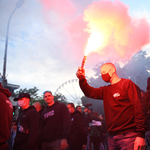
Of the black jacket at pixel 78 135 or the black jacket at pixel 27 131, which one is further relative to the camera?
the black jacket at pixel 78 135

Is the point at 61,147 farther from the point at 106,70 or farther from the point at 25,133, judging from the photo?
the point at 106,70

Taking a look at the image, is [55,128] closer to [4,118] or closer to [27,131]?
[27,131]

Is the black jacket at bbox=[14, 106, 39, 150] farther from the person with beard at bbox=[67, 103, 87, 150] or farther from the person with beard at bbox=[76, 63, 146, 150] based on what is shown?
the person with beard at bbox=[67, 103, 87, 150]

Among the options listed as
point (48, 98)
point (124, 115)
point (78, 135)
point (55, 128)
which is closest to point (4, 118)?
point (124, 115)

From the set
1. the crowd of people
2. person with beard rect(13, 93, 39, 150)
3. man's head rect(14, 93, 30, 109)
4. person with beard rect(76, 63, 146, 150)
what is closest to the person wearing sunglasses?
the crowd of people

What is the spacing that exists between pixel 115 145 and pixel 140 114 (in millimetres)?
732

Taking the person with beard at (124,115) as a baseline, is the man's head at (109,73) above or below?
above

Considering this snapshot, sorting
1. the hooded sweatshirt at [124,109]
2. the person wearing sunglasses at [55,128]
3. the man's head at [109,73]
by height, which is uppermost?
the man's head at [109,73]

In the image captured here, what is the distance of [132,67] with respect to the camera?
56.9m

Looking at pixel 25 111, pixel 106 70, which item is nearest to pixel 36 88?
A: pixel 25 111

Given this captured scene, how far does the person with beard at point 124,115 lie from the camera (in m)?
2.72

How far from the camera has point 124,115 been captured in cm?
294

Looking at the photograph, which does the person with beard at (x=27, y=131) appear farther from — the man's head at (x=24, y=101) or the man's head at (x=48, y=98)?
the man's head at (x=48, y=98)

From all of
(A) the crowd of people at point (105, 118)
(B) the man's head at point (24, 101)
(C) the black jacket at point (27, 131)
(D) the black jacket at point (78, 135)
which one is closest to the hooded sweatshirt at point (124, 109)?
(A) the crowd of people at point (105, 118)
